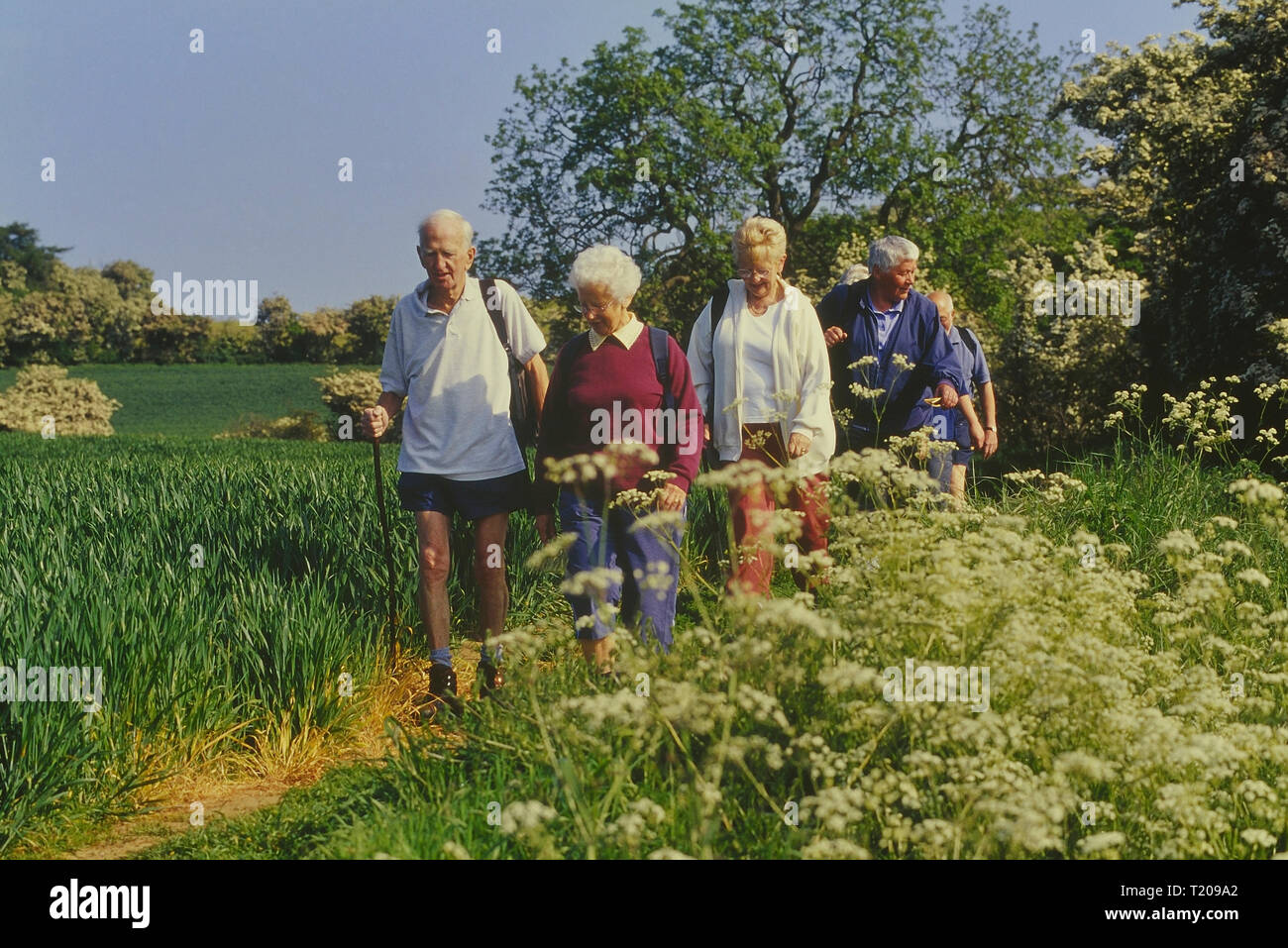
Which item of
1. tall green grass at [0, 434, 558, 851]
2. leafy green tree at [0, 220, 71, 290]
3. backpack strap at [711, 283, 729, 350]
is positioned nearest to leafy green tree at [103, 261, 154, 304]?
leafy green tree at [0, 220, 71, 290]

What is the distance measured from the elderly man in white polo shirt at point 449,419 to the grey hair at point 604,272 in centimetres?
53

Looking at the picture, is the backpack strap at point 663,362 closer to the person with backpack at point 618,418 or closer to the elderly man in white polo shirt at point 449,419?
the person with backpack at point 618,418

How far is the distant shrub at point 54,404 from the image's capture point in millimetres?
31573

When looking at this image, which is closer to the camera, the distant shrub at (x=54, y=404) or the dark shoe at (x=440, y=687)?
the dark shoe at (x=440, y=687)

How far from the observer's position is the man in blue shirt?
594 cm

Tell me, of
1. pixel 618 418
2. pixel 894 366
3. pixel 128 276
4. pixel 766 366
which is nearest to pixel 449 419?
pixel 618 418

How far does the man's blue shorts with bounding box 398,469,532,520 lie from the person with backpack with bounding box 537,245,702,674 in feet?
0.85

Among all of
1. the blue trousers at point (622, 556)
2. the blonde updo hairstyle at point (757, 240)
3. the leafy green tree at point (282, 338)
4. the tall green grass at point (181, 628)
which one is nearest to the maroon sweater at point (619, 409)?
the blue trousers at point (622, 556)

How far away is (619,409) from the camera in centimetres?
468

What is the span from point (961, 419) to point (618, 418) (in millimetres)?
3356

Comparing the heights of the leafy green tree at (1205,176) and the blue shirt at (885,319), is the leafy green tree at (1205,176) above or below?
above

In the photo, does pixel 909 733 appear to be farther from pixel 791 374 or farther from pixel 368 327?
pixel 368 327
